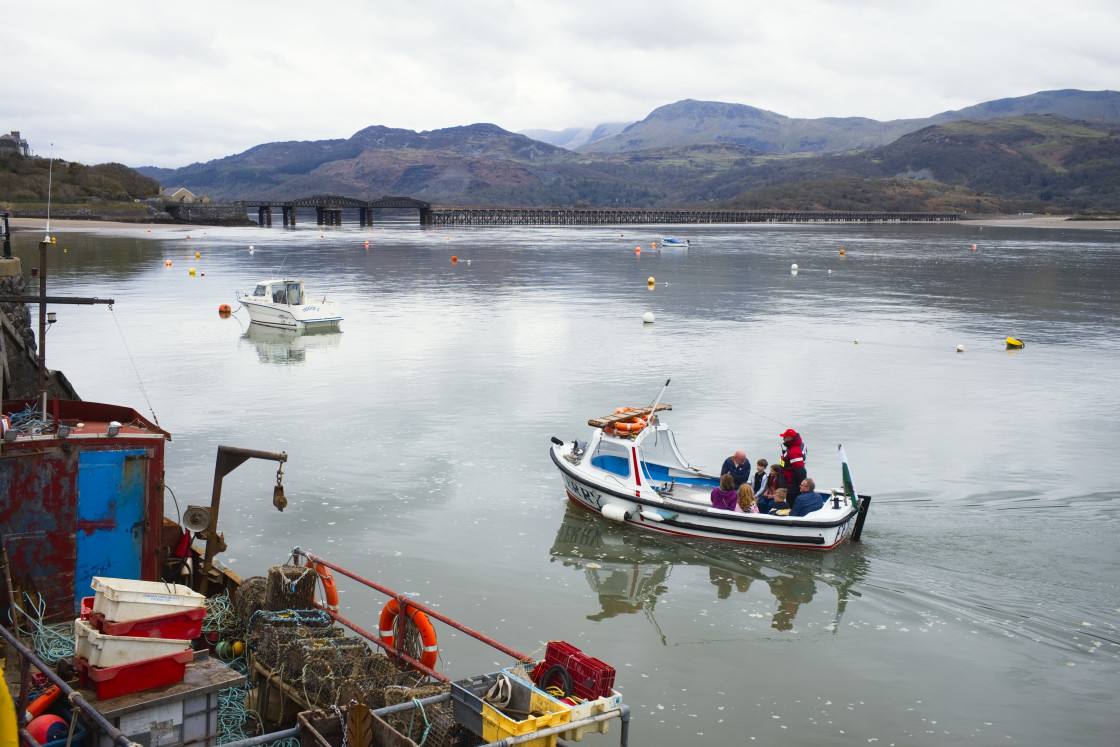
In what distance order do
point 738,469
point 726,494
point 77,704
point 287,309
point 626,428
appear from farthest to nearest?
point 287,309 → point 626,428 → point 738,469 → point 726,494 → point 77,704

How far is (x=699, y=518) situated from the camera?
17062 mm

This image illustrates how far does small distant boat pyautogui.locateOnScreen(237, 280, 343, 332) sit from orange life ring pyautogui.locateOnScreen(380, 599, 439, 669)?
31.8 metres

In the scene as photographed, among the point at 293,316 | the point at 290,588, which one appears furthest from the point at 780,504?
the point at 293,316

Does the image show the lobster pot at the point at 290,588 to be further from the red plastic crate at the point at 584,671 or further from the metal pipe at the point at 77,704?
the red plastic crate at the point at 584,671

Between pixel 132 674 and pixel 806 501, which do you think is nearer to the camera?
pixel 132 674

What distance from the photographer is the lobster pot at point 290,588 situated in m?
11.2

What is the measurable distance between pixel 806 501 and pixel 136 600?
11591 millimetres

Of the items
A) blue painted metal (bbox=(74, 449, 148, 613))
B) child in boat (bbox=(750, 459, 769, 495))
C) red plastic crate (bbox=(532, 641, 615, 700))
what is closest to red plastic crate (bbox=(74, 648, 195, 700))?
blue painted metal (bbox=(74, 449, 148, 613))

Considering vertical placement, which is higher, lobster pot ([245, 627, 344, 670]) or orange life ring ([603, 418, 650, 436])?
orange life ring ([603, 418, 650, 436])

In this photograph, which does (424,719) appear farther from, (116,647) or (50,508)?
(50,508)

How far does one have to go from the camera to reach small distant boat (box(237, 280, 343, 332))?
4134 cm

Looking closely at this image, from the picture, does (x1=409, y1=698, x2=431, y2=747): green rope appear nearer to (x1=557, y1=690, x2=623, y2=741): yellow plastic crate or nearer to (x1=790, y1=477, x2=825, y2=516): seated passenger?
→ (x1=557, y1=690, x2=623, y2=741): yellow plastic crate

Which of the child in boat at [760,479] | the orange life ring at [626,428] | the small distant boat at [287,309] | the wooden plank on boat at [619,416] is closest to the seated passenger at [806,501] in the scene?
the child in boat at [760,479]

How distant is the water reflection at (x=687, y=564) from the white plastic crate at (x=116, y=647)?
23.7ft
